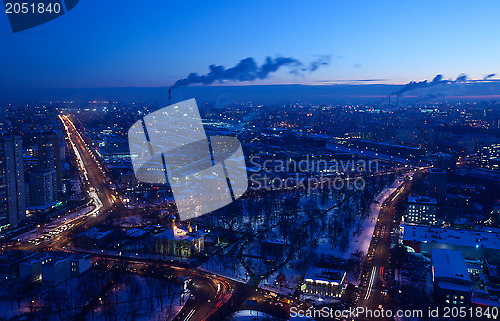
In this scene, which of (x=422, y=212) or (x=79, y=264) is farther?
(x=422, y=212)

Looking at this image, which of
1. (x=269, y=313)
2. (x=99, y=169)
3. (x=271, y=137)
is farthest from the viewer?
(x=271, y=137)

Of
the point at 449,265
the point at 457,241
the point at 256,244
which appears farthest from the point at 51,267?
the point at 457,241

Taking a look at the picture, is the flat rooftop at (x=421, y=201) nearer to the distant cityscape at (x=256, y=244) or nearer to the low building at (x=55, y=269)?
the distant cityscape at (x=256, y=244)

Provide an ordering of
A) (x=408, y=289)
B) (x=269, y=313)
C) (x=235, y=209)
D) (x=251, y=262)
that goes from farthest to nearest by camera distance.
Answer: (x=235, y=209), (x=251, y=262), (x=408, y=289), (x=269, y=313)

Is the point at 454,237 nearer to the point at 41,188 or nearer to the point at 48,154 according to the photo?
the point at 41,188

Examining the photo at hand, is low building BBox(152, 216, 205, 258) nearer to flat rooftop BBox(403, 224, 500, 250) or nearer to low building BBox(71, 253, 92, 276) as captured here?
low building BBox(71, 253, 92, 276)

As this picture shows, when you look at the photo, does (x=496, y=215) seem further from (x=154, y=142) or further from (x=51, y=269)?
(x=154, y=142)

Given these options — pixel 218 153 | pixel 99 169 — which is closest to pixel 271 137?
pixel 218 153
